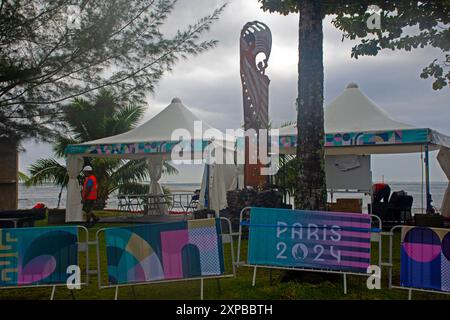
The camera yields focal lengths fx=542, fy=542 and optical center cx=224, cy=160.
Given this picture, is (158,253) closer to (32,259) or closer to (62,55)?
(32,259)

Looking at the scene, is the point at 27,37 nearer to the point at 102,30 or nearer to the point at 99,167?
the point at 102,30

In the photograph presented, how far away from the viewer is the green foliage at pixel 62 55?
9148 mm

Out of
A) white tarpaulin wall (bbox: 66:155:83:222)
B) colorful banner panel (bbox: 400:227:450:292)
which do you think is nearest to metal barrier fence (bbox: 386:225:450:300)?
colorful banner panel (bbox: 400:227:450:292)

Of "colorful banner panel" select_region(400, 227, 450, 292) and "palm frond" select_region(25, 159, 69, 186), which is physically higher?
"palm frond" select_region(25, 159, 69, 186)

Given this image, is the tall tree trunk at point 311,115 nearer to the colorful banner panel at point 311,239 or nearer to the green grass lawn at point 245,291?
the colorful banner panel at point 311,239

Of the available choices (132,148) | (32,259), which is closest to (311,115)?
(32,259)

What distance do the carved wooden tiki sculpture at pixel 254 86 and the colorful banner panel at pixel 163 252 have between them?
6.75m

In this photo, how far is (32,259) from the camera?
6262 millimetres

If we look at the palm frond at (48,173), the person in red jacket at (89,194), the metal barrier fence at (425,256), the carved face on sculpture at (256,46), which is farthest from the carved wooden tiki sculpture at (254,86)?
the palm frond at (48,173)

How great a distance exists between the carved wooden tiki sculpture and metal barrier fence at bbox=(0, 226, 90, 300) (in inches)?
286

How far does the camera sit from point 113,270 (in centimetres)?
621

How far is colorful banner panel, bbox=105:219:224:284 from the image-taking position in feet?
20.4

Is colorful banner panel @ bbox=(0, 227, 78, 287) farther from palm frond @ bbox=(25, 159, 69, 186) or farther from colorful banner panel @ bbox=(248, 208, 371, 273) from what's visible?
palm frond @ bbox=(25, 159, 69, 186)
